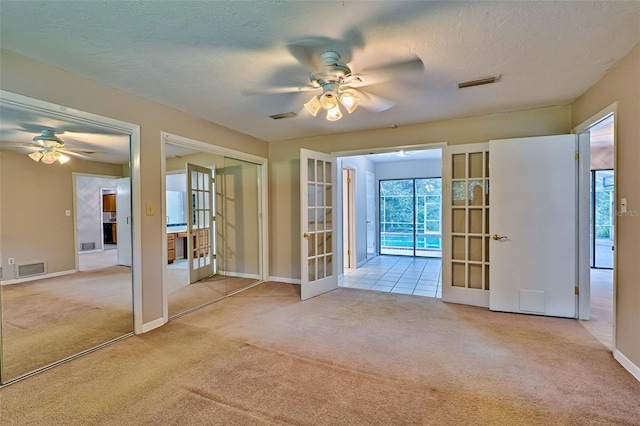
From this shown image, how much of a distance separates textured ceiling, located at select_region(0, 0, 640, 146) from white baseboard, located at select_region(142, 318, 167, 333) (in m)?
2.31

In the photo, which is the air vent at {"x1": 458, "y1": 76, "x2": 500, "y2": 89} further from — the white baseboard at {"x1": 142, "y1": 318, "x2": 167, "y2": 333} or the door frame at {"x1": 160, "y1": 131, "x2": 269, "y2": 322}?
the white baseboard at {"x1": 142, "y1": 318, "x2": 167, "y2": 333}

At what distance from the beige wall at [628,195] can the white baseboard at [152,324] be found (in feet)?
13.4

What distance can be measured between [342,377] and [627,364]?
213cm

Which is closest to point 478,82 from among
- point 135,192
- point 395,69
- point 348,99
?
point 395,69

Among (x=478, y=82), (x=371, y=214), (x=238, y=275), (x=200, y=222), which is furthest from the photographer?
(x=371, y=214)

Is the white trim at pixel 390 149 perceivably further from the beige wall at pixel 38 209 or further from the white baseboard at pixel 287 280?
A: the beige wall at pixel 38 209

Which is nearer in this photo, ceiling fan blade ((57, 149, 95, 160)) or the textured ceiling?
the textured ceiling

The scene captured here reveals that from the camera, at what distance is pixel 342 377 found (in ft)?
6.87

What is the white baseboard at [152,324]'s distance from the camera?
2.91 m

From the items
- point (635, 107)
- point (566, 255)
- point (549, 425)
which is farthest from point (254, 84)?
point (566, 255)

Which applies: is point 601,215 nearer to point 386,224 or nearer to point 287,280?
point 386,224

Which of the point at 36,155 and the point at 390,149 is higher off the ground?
the point at 390,149

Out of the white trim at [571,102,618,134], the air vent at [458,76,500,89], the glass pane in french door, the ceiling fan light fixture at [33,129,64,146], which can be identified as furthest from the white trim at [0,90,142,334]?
the glass pane in french door

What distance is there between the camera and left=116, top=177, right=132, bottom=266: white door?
3.25 meters
